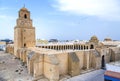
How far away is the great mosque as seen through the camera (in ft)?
50.3

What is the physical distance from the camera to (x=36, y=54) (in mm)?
→ 16766

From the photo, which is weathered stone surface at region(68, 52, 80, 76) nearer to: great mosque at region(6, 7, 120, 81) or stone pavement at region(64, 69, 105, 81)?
great mosque at region(6, 7, 120, 81)

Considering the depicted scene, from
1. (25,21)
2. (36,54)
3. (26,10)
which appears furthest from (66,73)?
(26,10)

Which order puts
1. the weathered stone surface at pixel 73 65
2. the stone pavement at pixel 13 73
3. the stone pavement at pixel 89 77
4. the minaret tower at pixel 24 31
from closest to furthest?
the stone pavement at pixel 13 73 < the stone pavement at pixel 89 77 < the weathered stone surface at pixel 73 65 < the minaret tower at pixel 24 31

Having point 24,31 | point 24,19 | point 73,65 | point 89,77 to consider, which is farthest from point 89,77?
point 24,19

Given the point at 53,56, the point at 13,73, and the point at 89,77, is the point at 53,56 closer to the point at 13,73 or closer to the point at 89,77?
the point at 89,77

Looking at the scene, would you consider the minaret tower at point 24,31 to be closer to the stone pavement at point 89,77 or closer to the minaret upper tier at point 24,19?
the minaret upper tier at point 24,19

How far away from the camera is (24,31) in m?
25.2

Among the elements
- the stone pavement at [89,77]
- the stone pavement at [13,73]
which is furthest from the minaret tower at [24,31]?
the stone pavement at [89,77]

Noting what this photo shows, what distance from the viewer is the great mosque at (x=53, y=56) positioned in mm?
15328

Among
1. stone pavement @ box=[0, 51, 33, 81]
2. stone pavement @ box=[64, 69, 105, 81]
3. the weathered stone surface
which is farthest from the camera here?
the weathered stone surface

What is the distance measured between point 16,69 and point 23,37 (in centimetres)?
859

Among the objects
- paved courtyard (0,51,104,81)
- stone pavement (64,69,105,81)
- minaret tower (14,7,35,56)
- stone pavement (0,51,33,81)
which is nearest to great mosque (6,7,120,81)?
minaret tower (14,7,35,56)

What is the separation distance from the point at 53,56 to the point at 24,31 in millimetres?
12326
